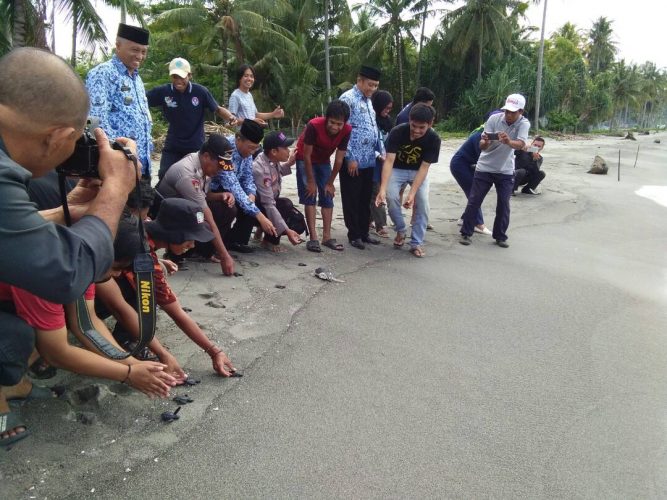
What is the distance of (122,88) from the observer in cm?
371

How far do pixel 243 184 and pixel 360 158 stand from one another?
133 cm

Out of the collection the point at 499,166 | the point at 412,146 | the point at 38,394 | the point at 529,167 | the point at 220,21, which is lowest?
the point at 38,394

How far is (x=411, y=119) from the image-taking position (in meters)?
5.14

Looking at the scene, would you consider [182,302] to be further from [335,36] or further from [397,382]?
[335,36]

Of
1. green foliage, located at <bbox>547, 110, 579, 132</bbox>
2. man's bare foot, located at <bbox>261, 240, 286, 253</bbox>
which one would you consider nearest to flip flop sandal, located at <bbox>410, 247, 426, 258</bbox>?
man's bare foot, located at <bbox>261, 240, 286, 253</bbox>

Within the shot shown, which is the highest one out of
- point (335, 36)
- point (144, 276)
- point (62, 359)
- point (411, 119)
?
point (335, 36)

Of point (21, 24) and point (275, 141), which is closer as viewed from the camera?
point (275, 141)

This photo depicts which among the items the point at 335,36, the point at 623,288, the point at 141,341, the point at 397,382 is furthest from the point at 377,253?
the point at 335,36

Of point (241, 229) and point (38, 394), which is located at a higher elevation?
point (241, 229)

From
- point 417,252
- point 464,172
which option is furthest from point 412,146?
point 464,172

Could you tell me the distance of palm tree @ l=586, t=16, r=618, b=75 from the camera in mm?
58719

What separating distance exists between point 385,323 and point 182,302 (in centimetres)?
142

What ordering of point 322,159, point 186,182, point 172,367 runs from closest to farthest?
1. point 172,367
2. point 186,182
3. point 322,159

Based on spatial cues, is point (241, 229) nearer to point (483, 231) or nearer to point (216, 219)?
point (216, 219)
